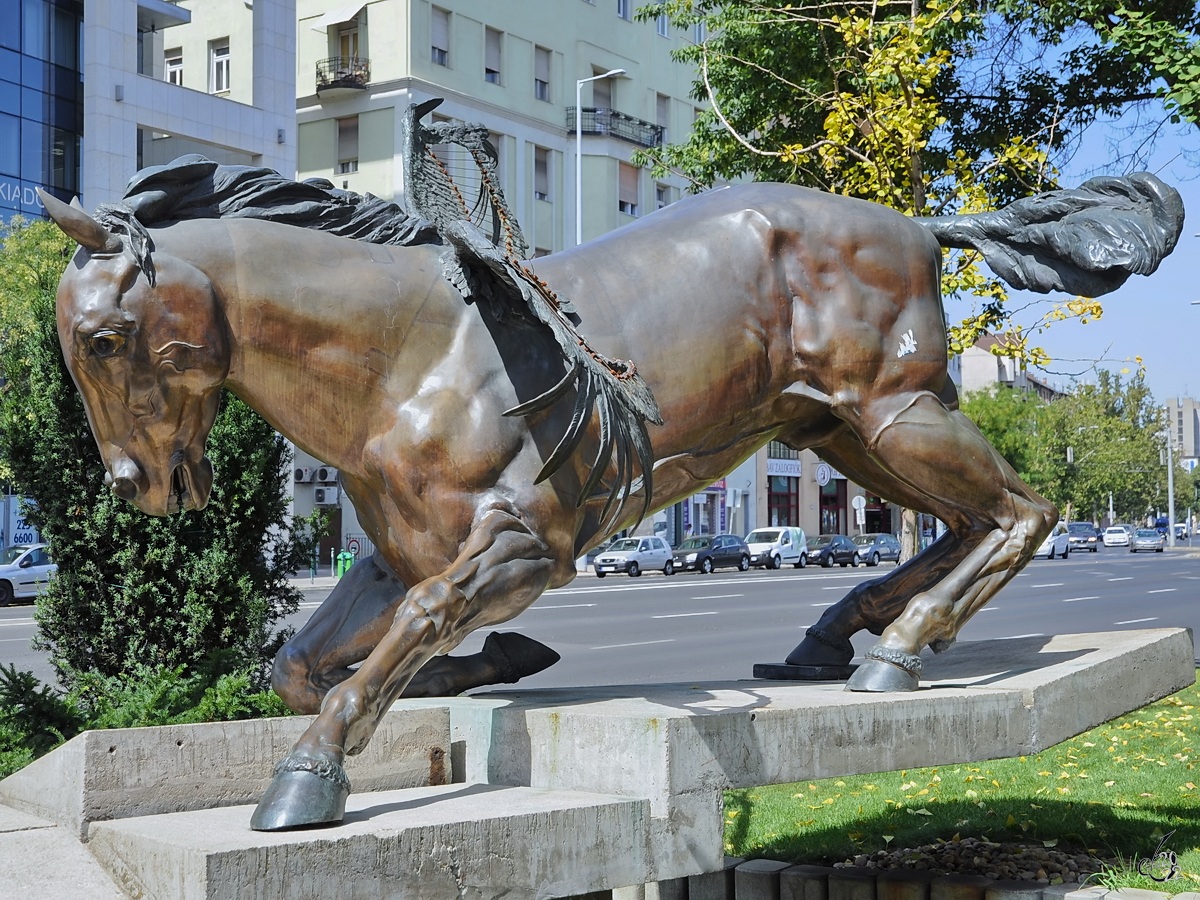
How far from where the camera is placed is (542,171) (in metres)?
41.7

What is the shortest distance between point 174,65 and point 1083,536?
4638 cm

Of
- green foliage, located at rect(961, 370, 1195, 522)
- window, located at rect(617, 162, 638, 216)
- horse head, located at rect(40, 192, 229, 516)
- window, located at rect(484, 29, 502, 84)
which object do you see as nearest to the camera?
horse head, located at rect(40, 192, 229, 516)

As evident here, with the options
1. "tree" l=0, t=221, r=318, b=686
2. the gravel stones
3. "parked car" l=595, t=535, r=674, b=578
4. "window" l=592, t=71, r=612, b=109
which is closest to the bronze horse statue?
the gravel stones

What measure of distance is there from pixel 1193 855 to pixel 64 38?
109 ft

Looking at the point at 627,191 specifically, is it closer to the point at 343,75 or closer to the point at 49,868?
the point at 343,75

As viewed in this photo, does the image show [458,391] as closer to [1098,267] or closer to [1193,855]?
[1098,267]

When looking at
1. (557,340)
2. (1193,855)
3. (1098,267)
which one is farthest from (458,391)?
(1193,855)

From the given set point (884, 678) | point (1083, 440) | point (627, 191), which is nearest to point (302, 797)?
point (884, 678)

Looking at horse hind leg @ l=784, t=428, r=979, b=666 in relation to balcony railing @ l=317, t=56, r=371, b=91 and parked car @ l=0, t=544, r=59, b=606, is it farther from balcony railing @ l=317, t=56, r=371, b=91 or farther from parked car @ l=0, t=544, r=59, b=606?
balcony railing @ l=317, t=56, r=371, b=91

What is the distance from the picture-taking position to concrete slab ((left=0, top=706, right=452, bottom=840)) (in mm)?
3121

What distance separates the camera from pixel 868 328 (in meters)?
4.34

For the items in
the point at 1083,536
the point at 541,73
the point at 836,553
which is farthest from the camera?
the point at 1083,536

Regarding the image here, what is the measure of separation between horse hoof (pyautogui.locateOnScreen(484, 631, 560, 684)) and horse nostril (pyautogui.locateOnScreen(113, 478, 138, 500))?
1.28 m

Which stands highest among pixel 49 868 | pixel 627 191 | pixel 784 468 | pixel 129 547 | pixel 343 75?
pixel 343 75
